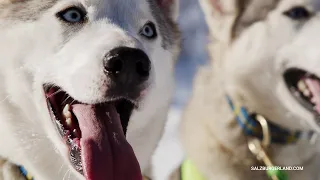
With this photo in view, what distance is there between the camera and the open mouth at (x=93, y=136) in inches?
54.1

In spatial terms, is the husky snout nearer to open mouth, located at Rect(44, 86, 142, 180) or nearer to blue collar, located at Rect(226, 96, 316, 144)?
open mouth, located at Rect(44, 86, 142, 180)

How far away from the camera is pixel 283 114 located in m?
2.01

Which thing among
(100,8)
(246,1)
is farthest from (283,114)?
(100,8)

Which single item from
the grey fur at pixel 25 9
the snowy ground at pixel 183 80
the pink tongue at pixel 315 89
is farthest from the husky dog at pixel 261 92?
the grey fur at pixel 25 9

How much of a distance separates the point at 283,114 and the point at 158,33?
64 centimetres

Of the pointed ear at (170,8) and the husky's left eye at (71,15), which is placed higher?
the pointed ear at (170,8)

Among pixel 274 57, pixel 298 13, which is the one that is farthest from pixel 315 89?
pixel 298 13

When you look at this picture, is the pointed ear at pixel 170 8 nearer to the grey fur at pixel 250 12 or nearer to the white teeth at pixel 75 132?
the grey fur at pixel 250 12

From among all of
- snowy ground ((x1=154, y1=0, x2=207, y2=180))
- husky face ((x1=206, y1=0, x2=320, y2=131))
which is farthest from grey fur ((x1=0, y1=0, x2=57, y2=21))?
snowy ground ((x1=154, y1=0, x2=207, y2=180))

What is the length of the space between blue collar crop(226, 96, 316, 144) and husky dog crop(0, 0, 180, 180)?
0.59 metres

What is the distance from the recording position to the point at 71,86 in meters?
1.38

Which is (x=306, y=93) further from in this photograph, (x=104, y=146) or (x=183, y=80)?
(x=183, y=80)

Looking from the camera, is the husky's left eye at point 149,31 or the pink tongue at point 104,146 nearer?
the pink tongue at point 104,146

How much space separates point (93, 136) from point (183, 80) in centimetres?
252
